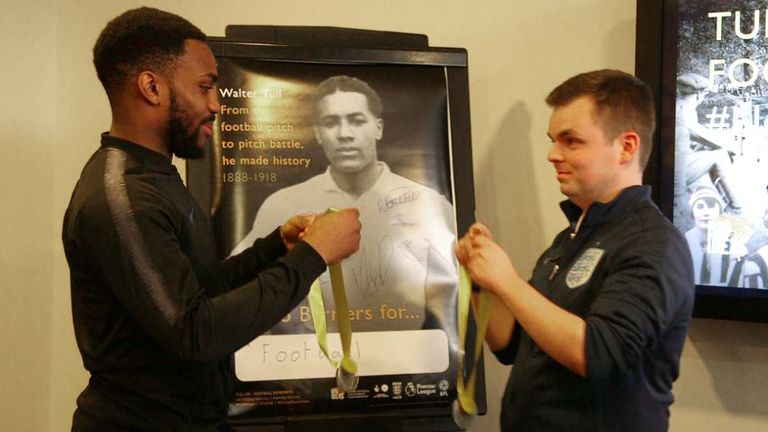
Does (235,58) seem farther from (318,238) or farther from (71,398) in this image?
(71,398)

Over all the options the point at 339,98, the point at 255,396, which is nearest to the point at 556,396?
the point at 255,396

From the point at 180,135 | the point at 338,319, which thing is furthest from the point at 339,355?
the point at 180,135

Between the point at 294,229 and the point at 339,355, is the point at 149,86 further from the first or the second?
the point at 339,355

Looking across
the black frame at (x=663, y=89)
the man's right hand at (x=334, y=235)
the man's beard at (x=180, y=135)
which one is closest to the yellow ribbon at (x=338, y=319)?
the man's right hand at (x=334, y=235)

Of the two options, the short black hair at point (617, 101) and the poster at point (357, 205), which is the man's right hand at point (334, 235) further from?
the poster at point (357, 205)

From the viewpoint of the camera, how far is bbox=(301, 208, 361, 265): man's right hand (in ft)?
5.41

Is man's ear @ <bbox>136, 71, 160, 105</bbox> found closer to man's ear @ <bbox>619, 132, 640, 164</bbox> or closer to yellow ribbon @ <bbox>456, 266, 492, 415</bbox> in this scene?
yellow ribbon @ <bbox>456, 266, 492, 415</bbox>

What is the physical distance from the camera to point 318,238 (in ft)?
5.44

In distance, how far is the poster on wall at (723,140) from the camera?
7.29ft

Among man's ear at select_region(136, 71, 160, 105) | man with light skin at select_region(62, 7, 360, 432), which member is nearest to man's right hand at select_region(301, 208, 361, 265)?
man with light skin at select_region(62, 7, 360, 432)

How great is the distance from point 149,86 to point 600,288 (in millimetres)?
948

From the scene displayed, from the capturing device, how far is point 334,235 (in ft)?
5.49

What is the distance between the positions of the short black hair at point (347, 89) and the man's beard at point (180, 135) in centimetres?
76

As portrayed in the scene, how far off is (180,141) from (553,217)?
4.77 feet
